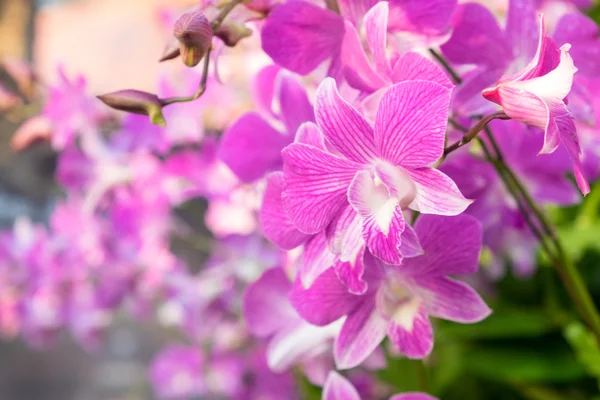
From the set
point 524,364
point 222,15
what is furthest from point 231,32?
point 524,364

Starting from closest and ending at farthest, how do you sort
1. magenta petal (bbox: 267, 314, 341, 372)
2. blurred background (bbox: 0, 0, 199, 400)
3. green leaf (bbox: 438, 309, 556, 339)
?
magenta petal (bbox: 267, 314, 341, 372), green leaf (bbox: 438, 309, 556, 339), blurred background (bbox: 0, 0, 199, 400)

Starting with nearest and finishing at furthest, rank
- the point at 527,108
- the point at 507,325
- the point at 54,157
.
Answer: the point at 527,108, the point at 507,325, the point at 54,157

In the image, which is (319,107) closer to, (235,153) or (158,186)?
(235,153)

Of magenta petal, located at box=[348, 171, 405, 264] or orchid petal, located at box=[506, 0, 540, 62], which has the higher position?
orchid petal, located at box=[506, 0, 540, 62]

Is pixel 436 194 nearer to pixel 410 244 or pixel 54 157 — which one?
pixel 410 244

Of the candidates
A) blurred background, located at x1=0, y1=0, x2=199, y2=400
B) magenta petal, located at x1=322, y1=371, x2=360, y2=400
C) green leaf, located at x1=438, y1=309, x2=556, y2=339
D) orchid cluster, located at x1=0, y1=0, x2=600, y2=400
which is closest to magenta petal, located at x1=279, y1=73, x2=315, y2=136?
orchid cluster, located at x1=0, y1=0, x2=600, y2=400

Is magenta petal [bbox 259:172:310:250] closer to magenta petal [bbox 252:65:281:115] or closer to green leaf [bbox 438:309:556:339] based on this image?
magenta petal [bbox 252:65:281:115]
